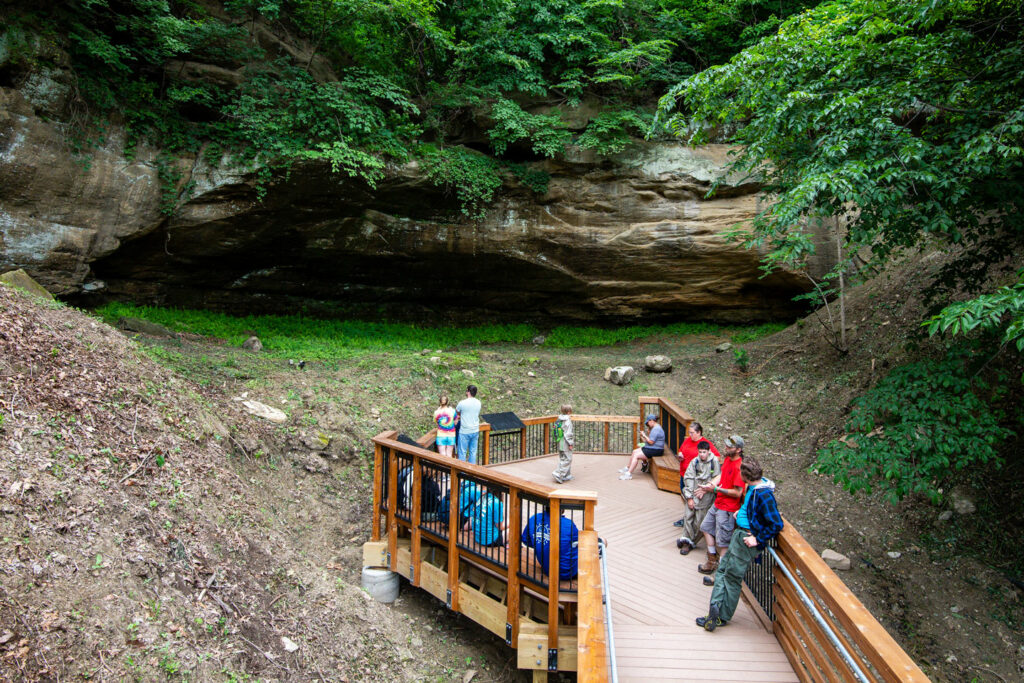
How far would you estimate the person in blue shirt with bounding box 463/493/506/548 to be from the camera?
4.97 meters

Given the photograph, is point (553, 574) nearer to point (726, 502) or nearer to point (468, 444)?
point (726, 502)

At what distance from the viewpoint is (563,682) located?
16.3 ft

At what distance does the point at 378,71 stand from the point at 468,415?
36.5 ft

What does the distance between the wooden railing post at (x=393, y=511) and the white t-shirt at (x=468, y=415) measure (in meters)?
1.72

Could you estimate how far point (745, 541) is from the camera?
12.1ft

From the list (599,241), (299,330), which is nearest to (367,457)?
(299,330)

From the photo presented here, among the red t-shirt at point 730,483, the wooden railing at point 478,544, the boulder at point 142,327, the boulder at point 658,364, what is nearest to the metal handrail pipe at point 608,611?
the wooden railing at point 478,544

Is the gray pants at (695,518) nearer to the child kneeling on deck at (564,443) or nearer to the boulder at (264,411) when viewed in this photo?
the child kneeling on deck at (564,443)

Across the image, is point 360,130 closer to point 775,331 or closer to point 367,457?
point 367,457

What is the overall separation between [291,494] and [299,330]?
28.8 feet

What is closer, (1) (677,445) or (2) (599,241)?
(1) (677,445)

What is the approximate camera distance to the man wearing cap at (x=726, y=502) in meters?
4.54

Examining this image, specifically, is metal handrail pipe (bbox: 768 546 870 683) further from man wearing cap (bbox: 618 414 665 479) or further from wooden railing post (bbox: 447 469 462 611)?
man wearing cap (bbox: 618 414 665 479)

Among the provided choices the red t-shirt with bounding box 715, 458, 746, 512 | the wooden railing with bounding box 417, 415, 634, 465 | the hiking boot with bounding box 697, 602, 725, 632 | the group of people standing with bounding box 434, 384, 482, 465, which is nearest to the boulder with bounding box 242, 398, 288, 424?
the wooden railing with bounding box 417, 415, 634, 465
